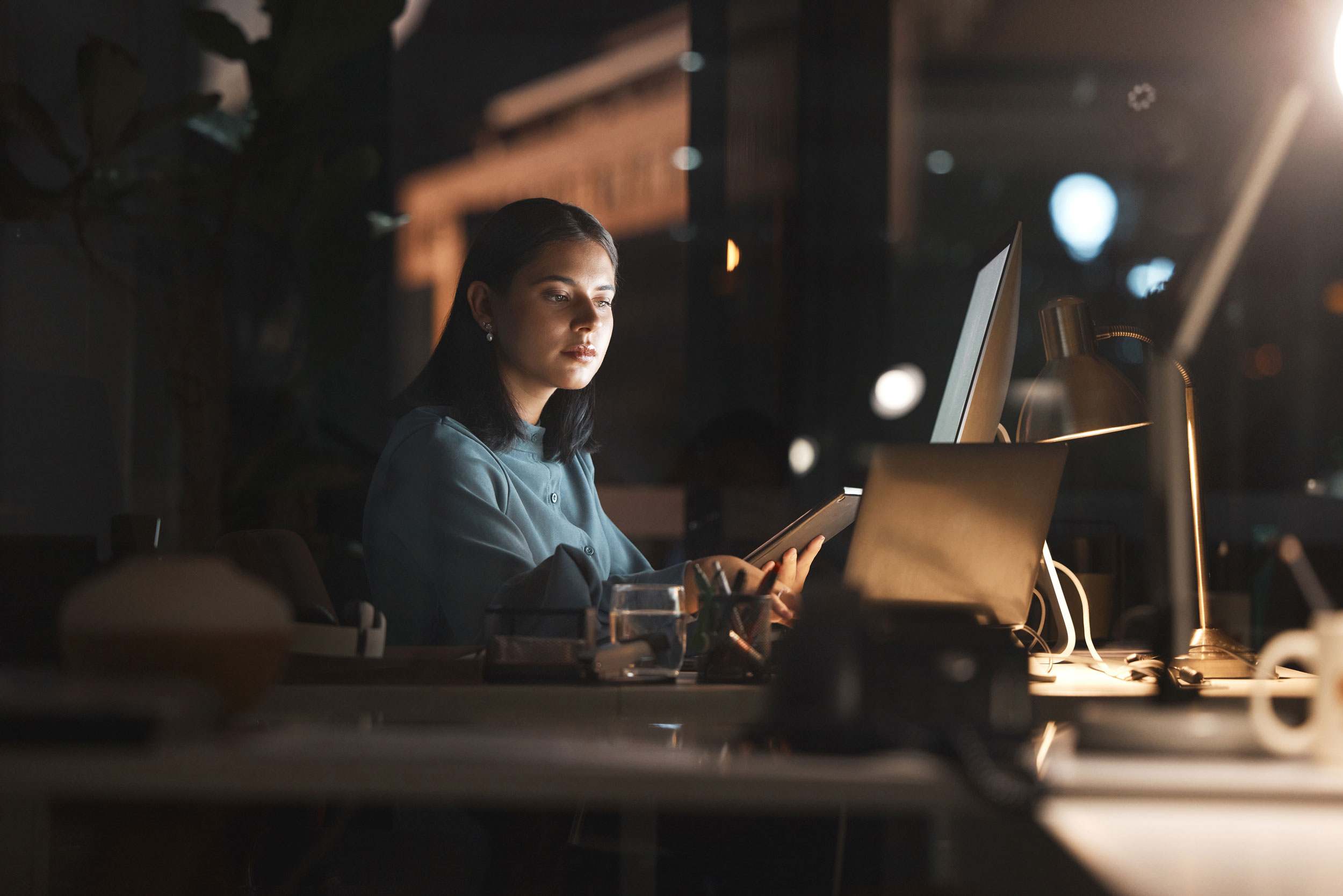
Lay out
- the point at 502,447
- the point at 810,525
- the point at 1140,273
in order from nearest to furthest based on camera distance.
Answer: the point at 810,525 → the point at 502,447 → the point at 1140,273

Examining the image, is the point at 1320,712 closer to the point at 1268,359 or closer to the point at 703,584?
the point at 703,584

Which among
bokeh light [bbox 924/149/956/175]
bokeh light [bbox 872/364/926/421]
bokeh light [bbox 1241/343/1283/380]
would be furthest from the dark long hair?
bokeh light [bbox 1241/343/1283/380]

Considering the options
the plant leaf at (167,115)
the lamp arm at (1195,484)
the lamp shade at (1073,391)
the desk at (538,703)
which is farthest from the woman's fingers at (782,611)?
the plant leaf at (167,115)

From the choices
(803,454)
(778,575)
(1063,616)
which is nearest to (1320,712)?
(1063,616)

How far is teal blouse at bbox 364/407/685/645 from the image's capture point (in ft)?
4.89

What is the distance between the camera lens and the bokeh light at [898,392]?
3242 mm

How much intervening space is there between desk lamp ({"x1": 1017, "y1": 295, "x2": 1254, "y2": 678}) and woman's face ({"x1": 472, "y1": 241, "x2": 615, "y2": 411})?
3.07ft

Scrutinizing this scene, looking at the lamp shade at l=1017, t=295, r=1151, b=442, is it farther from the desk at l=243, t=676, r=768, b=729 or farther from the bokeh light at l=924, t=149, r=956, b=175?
the bokeh light at l=924, t=149, r=956, b=175

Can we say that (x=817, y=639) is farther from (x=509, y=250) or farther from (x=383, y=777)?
(x=509, y=250)

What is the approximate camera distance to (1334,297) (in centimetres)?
320

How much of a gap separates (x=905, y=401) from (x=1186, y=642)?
2137 mm

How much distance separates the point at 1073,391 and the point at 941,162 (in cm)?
237

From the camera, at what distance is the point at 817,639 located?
68 cm

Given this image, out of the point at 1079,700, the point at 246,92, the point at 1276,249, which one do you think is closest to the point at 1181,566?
the point at 1079,700
